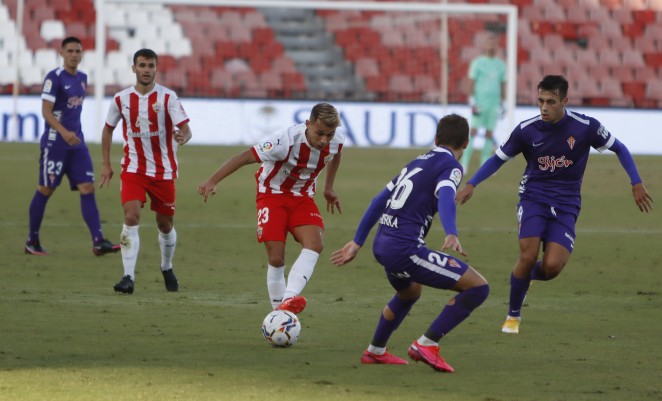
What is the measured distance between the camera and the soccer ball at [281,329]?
6.85 meters

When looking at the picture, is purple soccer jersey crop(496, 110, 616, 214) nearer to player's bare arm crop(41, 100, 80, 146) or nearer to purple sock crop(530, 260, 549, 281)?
purple sock crop(530, 260, 549, 281)

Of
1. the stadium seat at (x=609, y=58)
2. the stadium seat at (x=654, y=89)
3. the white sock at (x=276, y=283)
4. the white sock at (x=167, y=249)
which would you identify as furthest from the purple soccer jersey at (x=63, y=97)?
the stadium seat at (x=609, y=58)

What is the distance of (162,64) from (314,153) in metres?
20.5

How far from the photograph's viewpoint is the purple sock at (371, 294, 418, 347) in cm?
656

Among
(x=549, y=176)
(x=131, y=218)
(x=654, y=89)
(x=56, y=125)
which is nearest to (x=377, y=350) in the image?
(x=549, y=176)

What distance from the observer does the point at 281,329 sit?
22.5 feet

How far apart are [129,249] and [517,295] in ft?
9.73

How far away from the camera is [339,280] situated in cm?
1019

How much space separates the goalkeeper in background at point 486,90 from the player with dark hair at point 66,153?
414 inches

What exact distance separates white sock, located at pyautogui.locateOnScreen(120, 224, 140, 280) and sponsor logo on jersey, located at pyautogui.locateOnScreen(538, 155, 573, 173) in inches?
121

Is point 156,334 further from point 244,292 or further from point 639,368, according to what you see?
point 639,368

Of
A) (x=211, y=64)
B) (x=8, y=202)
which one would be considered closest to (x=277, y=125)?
(x=211, y=64)

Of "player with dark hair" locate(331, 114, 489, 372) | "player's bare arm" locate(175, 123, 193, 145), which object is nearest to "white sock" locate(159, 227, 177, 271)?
"player's bare arm" locate(175, 123, 193, 145)

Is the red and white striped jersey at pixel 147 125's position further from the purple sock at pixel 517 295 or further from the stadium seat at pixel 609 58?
the stadium seat at pixel 609 58
